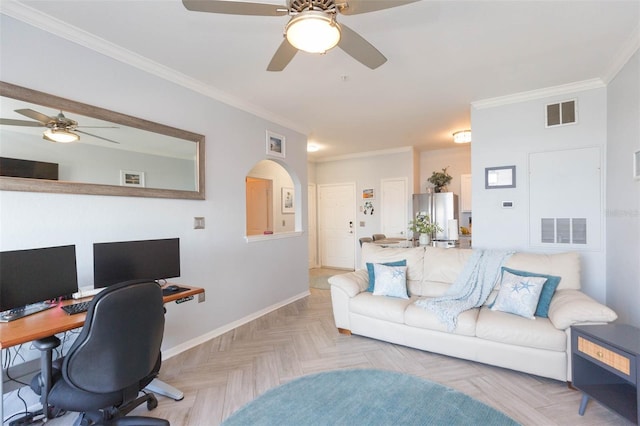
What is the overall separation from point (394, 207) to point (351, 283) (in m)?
3.50

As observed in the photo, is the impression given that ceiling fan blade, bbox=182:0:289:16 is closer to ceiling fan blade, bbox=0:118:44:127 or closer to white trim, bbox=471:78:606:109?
ceiling fan blade, bbox=0:118:44:127

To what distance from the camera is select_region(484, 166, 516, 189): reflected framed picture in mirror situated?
143 inches

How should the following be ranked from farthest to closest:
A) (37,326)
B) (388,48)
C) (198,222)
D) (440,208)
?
(440,208) < (198,222) < (388,48) < (37,326)

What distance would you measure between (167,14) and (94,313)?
1.96 m

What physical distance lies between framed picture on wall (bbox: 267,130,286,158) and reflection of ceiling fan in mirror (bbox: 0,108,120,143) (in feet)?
6.92

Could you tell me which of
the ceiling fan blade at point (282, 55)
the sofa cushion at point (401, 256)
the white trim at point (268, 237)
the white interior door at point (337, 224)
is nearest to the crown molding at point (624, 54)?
the sofa cushion at point (401, 256)

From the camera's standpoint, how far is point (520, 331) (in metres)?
2.35

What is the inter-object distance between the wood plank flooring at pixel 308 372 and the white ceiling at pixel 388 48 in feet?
8.84

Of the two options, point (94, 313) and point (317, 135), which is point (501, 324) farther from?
point (317, 135)

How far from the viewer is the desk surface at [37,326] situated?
1.46m

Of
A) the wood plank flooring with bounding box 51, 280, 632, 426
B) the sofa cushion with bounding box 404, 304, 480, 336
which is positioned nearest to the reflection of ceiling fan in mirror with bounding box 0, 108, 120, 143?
the wood plank flooring with bounding box 51, 280, 632, 426

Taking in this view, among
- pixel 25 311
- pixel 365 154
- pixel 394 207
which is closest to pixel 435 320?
pixel 25 311

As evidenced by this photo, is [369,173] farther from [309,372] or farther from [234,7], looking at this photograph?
[234,7]

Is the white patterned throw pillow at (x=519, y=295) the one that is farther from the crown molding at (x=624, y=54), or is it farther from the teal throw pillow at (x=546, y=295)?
the crown molding at (x=624, y=54)
